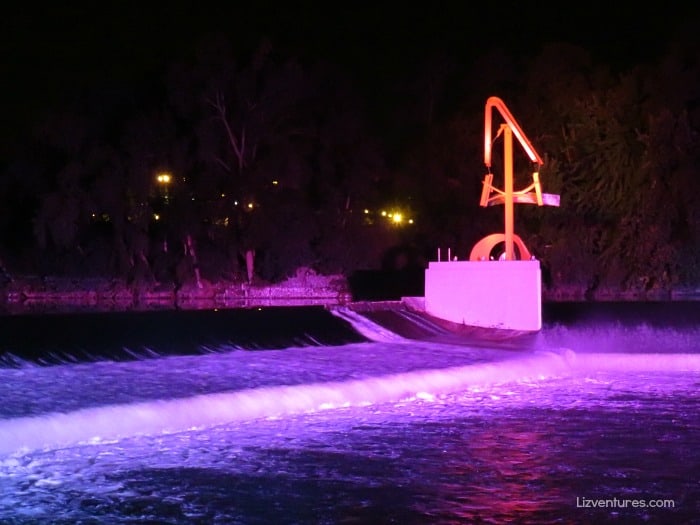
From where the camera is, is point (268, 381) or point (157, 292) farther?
point (157, 292)

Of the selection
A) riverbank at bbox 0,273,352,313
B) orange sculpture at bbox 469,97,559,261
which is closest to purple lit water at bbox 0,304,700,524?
orange sculpture at bbox 469,97,559,261

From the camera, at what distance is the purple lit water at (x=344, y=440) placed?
7.67 meters

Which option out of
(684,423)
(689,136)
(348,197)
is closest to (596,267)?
(689,136)

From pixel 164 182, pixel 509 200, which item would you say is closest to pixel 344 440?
pixel 509 200

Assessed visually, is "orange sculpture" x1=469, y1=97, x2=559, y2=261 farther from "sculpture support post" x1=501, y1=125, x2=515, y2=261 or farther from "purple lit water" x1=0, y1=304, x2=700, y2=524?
"purple lit water" x1=0, y1=304, x2=700, y2=524

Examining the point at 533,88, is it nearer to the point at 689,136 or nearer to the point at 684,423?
the point at 689,136

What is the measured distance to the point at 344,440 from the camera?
10477mm

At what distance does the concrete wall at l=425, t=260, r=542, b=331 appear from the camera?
20.6 metres

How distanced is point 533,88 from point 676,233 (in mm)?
9331

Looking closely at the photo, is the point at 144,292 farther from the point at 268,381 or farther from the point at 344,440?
the point at 344,440

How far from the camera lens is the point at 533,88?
40.3 meters

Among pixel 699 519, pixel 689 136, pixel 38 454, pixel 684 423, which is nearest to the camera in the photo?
pixel 699 519

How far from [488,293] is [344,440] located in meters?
11.1

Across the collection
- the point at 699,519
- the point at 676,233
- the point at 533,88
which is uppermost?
the point at 533,88
